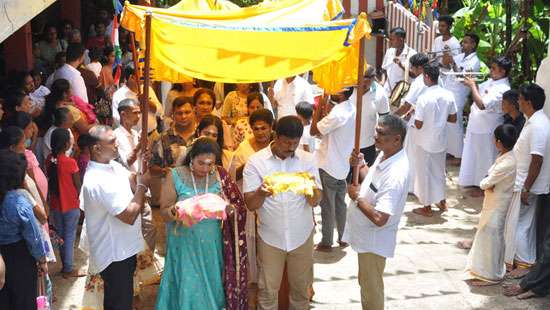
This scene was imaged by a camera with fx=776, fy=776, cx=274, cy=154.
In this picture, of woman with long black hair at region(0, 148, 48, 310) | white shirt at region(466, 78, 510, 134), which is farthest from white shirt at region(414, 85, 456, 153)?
woman with long black hair at region(0, 148, 48, 310)

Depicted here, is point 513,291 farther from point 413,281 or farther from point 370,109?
point 370,109

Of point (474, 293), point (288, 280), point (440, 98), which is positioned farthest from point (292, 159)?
point (440, 98)

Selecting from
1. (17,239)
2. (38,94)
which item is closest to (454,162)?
(38,94)

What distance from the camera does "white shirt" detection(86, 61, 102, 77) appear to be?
1021 centimetres

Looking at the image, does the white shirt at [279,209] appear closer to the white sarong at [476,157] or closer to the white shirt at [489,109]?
the white shirt at [489,109]

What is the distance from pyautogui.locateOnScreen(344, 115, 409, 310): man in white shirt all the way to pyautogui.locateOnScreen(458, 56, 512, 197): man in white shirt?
13.9ft

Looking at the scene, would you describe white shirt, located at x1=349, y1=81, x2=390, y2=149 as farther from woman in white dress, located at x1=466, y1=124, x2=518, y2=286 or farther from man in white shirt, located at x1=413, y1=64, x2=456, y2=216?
woman in white dress, located at x1=466, y1=124, x2=518, y2=286

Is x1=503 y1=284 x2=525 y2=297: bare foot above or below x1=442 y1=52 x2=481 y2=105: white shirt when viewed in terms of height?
below

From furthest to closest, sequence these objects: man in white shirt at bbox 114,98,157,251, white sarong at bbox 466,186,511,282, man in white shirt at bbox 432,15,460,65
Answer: man in white shirt at bbox 432,15,460,65, white sarong at bbox 466,186,511,282, man in white shirt at bbox 114,98,157,251

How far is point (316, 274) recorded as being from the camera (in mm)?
7703

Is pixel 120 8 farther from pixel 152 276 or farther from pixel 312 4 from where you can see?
pixel 152 276

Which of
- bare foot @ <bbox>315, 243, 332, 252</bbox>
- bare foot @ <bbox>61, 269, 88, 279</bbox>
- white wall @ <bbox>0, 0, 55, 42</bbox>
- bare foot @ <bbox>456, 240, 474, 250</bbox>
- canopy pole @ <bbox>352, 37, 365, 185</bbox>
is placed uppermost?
white wall @ <bbox>0, 0, 55, 42</bbox>

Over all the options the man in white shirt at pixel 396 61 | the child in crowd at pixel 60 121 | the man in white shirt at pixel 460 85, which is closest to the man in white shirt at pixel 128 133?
the child in crowd at pixel 60 121

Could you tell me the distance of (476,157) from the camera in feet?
34.2
